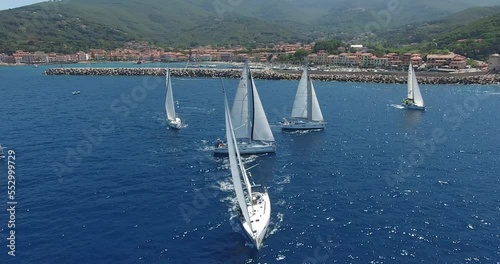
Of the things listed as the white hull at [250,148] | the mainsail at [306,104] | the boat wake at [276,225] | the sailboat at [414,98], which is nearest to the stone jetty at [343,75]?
the sailboat at [414,98]

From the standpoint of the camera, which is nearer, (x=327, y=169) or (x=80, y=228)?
(x=80, y=228)

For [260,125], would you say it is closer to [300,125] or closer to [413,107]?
[300,125]

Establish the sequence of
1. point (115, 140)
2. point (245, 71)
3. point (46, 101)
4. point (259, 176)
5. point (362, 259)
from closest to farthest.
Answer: point (362, 259), point (259, 176), point (245, 71), point (115, 140), point (46, 101)

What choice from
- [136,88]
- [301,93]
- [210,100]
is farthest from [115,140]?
[136,88]

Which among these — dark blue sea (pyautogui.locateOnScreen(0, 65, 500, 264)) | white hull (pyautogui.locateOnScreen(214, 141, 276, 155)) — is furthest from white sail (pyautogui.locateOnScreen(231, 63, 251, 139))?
dark blue sea (pyautogui.locateOnScreen(0, 65, 500, 264))

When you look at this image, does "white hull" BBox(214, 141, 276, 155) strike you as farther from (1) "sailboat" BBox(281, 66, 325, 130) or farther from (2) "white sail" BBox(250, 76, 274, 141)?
(1) "sailboat" BBox(281, 66, 325, 130)

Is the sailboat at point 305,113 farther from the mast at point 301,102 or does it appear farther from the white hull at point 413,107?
the white hull at point 413,107

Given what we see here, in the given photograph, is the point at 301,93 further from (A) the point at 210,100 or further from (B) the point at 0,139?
(B) the point at 0,139
